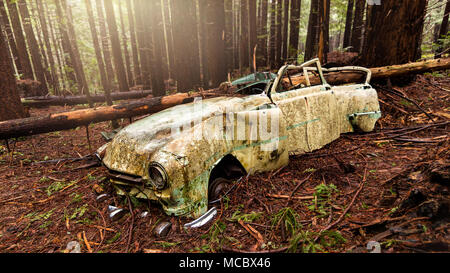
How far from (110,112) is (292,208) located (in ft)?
13.7

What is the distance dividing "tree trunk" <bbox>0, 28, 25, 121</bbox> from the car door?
251 inches

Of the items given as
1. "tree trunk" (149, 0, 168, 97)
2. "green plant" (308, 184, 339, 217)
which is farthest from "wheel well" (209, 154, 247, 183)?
"tree trunk" (149, 0, 168, 97)

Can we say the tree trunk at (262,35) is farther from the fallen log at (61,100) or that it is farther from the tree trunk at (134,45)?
the fallen log at (61,100)

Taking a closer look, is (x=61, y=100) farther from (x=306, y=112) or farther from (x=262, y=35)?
(x=262, y=35)

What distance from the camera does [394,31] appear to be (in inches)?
232

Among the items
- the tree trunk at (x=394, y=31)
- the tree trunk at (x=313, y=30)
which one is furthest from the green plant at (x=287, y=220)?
the tree trunk at (x=313, y=30)

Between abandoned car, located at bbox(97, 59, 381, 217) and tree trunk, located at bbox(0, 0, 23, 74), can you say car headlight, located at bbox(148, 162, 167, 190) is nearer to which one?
abandoned car, located at bbox(97, 59, 381, 217)

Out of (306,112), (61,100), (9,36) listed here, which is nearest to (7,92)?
(61,100)

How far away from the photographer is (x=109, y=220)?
2.79 meters

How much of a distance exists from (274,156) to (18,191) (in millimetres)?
4078

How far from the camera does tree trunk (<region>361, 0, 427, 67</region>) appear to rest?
225 inches

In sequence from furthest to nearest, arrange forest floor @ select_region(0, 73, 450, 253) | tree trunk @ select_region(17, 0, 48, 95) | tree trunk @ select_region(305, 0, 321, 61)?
tree trunk @ select_region(17, 0, 48, 95), tree trunk @ select_region(305, 0, 321, 61), forest floor @ select_region(0, 73, 450, 253)

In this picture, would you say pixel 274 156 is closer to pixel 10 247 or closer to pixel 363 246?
pixel 363 246
